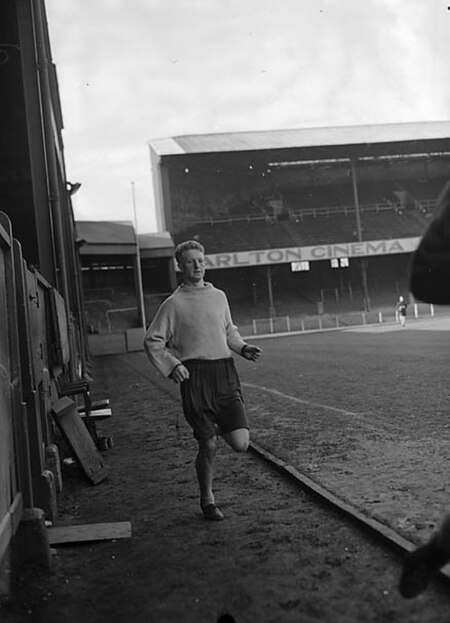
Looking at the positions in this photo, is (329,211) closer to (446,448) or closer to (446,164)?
(446,164)

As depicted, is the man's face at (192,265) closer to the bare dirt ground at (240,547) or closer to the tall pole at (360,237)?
the bare dirt ground at (240,547)

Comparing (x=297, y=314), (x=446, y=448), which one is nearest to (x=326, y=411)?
(x=446, y=448)

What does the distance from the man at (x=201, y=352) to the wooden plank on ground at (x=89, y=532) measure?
536 mm

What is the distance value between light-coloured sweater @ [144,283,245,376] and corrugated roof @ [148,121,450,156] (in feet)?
141

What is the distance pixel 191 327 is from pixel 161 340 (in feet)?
0.61

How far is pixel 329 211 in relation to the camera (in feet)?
155

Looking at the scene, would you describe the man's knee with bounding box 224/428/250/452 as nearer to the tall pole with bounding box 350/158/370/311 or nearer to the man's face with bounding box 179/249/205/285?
the man's face with bounding box 179/249/205/285

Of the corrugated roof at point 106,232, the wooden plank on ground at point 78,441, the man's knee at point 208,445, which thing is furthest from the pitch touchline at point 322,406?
the corrugated roof at point 106,232

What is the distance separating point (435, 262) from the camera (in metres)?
2.19

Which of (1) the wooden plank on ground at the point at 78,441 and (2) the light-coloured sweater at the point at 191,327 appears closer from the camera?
(2) the light-coloured sweater at the point at 191,327

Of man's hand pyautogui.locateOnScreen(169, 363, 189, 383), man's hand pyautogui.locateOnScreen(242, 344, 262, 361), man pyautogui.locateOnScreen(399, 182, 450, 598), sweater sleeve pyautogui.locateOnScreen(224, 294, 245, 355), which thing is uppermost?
man pyautogui.locateOnScreen(399, 182, 450, 598)

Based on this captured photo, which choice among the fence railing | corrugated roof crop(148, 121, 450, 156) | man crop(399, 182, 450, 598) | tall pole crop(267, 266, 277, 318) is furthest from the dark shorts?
corrugated roof crop(148, 121, 450, 156)

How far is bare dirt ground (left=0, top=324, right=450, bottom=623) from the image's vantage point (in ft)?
9.53

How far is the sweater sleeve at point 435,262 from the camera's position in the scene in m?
2.18
